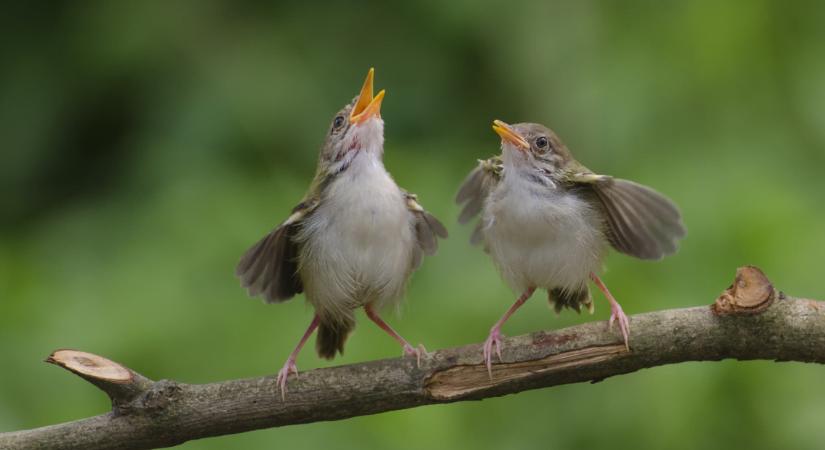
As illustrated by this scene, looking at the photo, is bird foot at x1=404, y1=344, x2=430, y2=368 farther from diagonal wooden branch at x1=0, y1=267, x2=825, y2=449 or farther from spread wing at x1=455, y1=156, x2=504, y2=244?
spread wing at x1=455, y1=156, x2=504, y2=244

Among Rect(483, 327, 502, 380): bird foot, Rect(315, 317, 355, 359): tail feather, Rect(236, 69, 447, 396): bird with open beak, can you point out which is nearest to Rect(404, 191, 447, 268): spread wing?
Rect(236, 69, 447, 396): bird with open beak

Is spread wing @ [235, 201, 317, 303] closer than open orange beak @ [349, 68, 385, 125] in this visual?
Yes

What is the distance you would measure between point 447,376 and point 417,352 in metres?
0.14

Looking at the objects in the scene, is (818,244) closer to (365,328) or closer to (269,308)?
(365,328)

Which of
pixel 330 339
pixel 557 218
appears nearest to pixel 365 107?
pixel 557 218

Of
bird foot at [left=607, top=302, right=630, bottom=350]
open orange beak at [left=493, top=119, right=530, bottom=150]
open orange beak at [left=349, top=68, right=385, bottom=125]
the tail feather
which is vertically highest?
open orange beak at [left=349, top=68, right=385, bottom=125]

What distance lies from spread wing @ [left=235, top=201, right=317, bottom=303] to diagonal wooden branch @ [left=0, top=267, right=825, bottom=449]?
562 mm

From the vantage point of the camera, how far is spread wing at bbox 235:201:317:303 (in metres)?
4.42

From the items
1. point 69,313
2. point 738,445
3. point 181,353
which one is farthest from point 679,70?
point 69,313

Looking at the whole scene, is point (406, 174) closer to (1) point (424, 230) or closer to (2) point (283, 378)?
(1) point (424, 230)

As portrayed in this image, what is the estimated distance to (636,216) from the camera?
4.54 m

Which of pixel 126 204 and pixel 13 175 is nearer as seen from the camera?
pixel 126 204

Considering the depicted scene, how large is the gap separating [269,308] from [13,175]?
206 centimetres

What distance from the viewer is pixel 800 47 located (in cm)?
532
